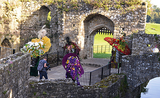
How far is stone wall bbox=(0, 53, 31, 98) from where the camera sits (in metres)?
4.68

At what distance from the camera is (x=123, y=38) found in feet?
40.5

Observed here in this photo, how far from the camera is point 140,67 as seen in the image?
8.87 meters

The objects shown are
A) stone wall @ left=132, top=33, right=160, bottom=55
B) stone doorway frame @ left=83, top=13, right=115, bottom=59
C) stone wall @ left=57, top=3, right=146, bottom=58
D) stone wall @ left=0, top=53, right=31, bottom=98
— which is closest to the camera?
stone wall @ left=0, top=53, right=31, bottom=98

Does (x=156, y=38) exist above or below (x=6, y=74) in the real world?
above

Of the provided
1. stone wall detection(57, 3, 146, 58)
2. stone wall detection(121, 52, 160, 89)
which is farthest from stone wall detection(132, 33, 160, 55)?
stone wall detection(57, 3, 146, 58)

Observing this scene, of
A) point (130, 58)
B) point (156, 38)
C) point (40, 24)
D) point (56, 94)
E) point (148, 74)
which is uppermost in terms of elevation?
point (40, 24)

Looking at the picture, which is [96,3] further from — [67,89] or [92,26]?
[67,89]

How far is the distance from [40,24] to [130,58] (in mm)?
8978

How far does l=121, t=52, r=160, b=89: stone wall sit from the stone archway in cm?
469

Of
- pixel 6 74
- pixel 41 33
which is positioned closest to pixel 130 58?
pixel 41 33

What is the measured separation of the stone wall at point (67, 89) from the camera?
6.79 m

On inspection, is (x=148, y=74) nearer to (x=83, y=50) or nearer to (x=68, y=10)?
(x=83, y=50)

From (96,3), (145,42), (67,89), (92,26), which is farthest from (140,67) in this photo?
(92,26)

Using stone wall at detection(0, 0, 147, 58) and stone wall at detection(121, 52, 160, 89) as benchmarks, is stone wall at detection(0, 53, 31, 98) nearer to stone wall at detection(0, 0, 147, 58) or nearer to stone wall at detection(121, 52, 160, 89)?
stone wall at detection(121, 52, 160, 89)
